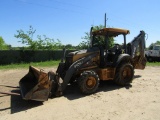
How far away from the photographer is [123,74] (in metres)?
8.55

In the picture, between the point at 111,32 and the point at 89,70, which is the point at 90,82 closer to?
the point at 89,70

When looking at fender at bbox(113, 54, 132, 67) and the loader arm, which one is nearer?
fender at bbox(113, 54, 132, 67)

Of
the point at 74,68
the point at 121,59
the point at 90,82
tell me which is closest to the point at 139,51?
the point at 121,59

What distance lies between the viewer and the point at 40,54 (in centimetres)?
2166

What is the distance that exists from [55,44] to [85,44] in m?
4.85

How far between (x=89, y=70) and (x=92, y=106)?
6.44ft

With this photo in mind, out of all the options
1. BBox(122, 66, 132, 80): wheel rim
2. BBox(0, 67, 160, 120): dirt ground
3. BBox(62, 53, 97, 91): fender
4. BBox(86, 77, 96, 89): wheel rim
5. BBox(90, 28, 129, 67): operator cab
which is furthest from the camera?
BBox(122, 66, 132, 80): wheel rim

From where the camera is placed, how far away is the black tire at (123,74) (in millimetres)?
8349

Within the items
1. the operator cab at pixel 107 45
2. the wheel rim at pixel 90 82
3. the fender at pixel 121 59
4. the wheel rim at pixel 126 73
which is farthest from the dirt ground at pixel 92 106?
the operator cab at pixel 107 45

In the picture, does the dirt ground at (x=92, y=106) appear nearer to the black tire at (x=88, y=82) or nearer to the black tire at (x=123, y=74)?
the black tire at (x=88, y=82)

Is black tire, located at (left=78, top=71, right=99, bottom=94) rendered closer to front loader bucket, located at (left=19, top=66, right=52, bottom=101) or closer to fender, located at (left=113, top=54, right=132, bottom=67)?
front loader bucket, located at (left=19, top=66, right=52, bottom=101)

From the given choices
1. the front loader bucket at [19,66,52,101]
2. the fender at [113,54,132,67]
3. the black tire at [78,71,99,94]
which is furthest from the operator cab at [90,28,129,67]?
the front loader bucket at [19,66,52,101]

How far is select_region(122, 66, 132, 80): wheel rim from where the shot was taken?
8.55 metres

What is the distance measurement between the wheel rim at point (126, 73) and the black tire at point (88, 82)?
1.60m
